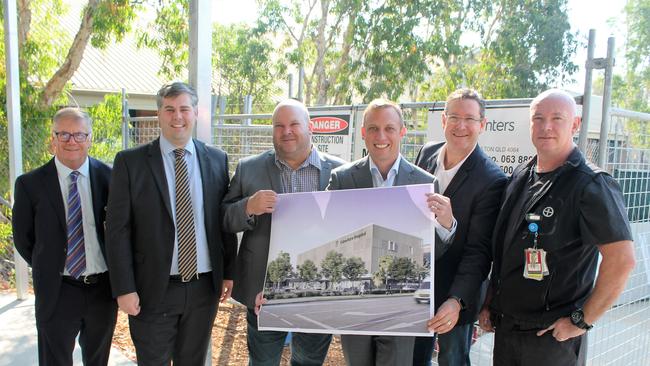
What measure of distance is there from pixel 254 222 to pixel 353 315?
2.55ft

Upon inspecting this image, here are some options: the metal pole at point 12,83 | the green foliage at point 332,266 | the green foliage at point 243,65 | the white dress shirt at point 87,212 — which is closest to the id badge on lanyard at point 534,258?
the green foliage at point 332,266

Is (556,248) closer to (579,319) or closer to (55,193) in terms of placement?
(579,319)

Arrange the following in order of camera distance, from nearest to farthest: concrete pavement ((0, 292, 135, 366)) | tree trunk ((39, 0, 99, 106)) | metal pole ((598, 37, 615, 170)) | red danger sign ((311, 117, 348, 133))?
metal pole ((598, 37, 615, 170)) → concrete pavement ((0, 292, 135, 366)) → red danger sign ((311, 117, 348, 133)) → tree trunk ((39, 0, 99, 106))

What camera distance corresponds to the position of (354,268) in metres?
2.46

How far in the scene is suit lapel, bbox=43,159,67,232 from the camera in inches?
119

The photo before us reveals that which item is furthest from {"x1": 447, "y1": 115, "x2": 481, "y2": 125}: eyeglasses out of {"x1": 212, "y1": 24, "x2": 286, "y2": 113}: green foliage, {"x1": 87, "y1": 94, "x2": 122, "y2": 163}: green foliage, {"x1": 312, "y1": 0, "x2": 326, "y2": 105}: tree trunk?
{"x1": 212, "y1": 24, "x2": 286, "y2": 113}: green foliage

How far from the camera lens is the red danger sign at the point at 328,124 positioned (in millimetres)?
4757

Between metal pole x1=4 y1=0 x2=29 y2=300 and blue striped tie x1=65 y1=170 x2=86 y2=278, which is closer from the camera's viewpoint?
blue striped tie x1=65 y1=170 x2=86 y2=278

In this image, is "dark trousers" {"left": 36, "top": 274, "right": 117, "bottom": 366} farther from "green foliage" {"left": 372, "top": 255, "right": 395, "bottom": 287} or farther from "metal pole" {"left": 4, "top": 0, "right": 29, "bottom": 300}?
"metal pole" {"left": 4, "top": 0, "right": 29, "bottom": 300}

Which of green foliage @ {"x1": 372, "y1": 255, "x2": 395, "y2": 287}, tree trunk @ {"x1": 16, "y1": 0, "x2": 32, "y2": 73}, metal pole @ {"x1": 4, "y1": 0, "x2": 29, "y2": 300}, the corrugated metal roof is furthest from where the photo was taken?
the corrugated metal roof

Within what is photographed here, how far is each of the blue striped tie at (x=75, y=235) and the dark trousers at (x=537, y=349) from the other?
8.00ft

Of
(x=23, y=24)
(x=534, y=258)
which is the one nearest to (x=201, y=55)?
(x=534, y=258)

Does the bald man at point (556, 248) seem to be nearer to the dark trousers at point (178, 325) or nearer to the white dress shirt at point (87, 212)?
the dark trousers at point (178, 325)

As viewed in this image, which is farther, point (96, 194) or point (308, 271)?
point (96, 194)
